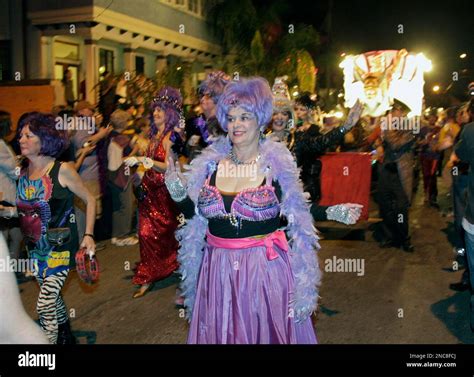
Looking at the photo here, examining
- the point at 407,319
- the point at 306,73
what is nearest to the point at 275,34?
the point at 306,73

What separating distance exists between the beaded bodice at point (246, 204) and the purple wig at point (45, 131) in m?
1.26

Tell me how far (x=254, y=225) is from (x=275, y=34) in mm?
21084

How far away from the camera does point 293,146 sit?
5.85m

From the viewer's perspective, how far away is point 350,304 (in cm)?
596

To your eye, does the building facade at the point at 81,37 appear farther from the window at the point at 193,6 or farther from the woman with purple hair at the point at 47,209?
the woman with purple hair at the point at 47,209

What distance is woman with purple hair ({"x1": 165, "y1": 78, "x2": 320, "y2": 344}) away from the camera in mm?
3426

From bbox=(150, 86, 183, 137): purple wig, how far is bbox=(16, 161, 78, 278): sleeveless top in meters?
1.97

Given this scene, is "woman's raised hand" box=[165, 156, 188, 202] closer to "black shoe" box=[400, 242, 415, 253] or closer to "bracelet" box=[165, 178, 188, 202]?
"bracelet" box=[165, 178, 188, 202]

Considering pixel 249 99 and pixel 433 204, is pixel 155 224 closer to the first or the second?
pixel 249 99

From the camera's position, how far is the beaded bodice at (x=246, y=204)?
136 inches

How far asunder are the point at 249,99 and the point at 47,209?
5.28ft

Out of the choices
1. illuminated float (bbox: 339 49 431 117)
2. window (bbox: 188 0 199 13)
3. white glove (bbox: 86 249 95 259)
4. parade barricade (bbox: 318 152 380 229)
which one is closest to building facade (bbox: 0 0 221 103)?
window (bbox: 188 0 199 13)

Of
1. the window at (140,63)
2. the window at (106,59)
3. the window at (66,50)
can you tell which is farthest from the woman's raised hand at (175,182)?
the window at (140,63)

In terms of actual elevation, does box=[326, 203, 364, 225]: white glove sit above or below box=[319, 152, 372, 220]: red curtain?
above
